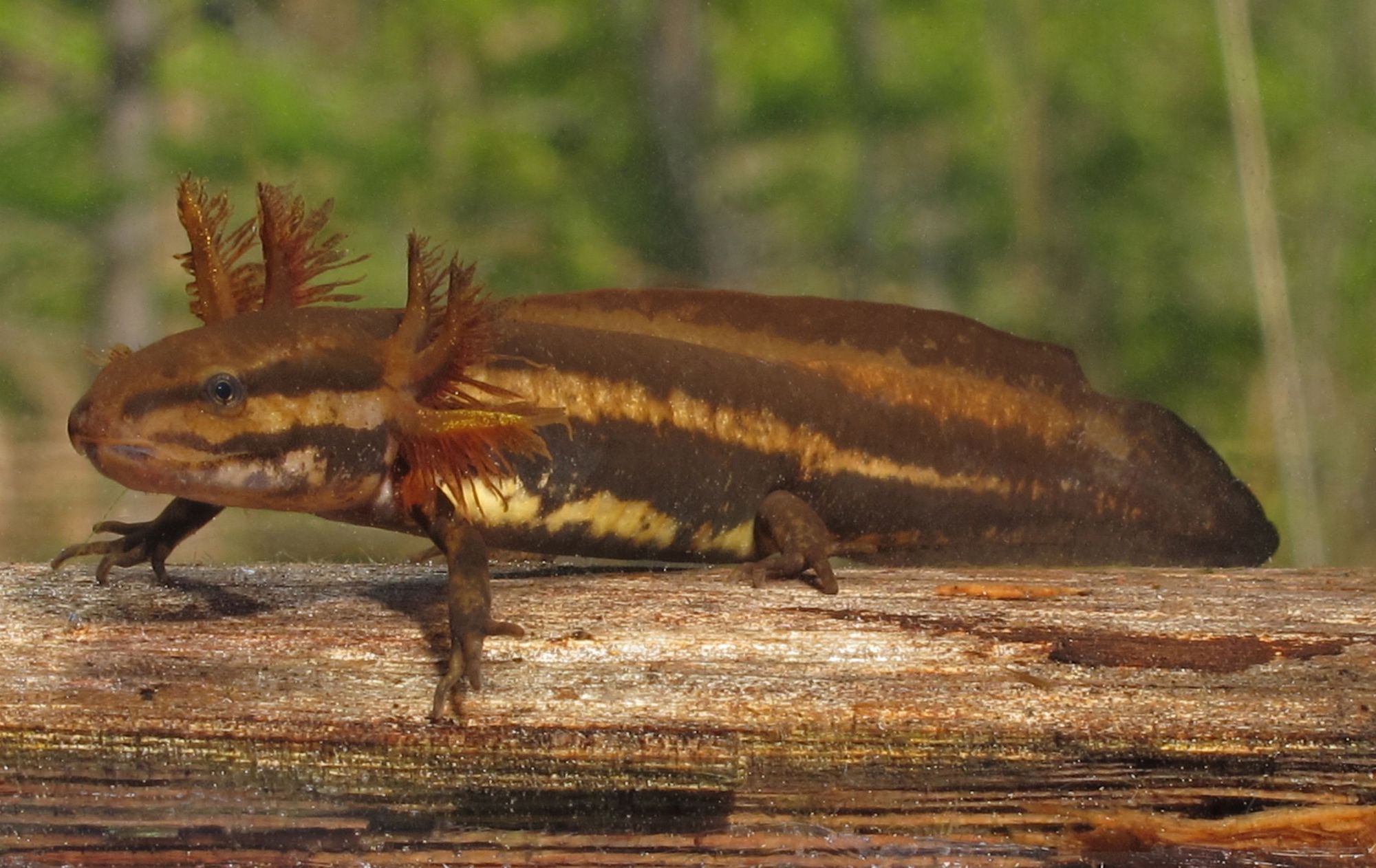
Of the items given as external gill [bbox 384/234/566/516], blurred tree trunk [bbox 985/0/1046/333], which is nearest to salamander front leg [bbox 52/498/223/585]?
external gill [bbox 384/234/566/516]

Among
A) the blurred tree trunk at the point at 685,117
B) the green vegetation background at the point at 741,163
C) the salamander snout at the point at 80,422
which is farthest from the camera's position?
the blurred tree trunk at the point at 685,117

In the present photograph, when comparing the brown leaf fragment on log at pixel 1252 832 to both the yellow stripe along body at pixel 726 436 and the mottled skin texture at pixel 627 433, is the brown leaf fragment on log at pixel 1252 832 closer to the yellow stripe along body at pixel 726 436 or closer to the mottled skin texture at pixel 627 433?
the mottled skin texture at pixel 627 433

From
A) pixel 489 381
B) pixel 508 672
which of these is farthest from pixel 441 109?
pixel 508 672

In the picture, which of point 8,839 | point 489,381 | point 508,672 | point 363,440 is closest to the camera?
point 8,839

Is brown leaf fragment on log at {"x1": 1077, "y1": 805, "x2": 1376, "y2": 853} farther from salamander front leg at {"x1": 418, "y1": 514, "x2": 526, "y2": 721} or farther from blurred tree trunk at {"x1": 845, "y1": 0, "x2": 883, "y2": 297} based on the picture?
blurred tree trunk at {"x1": 845, "y1": 0, "x2": 883, "y2": 297}

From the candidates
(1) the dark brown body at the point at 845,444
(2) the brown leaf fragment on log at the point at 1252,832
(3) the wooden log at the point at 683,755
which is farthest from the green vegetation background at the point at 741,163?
(2) the brown leaf fragment on log at the point at 1252,832

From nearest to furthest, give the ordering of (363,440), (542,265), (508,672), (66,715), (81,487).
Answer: (66,715) < (508,672) < (363,440) < (81,487) < (542,265)

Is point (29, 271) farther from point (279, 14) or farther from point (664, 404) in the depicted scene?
point (664, 404)
